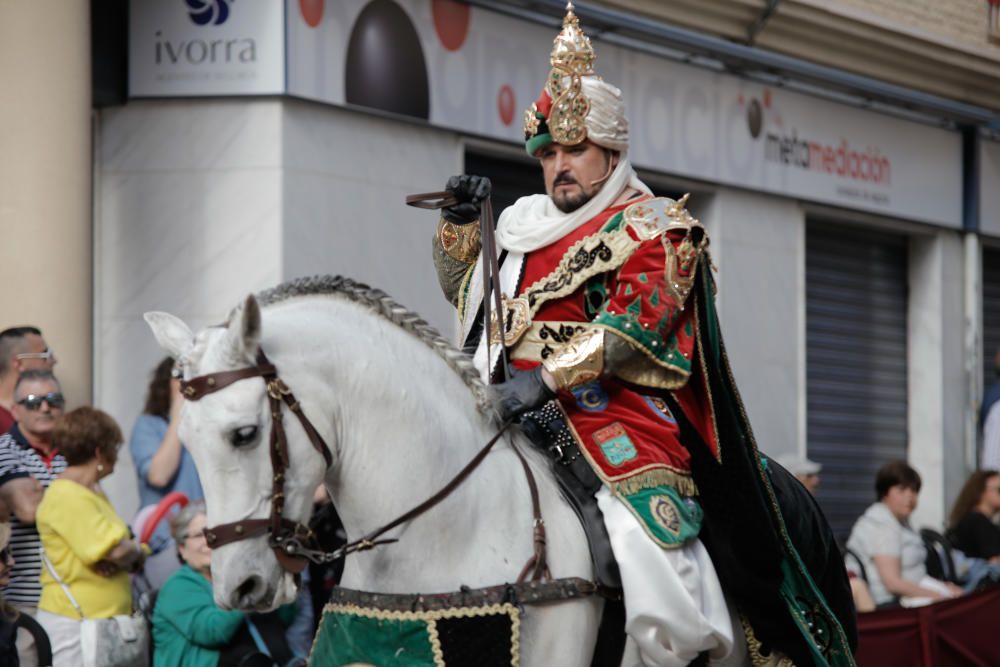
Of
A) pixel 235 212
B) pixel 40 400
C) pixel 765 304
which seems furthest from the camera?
pixel 765 304

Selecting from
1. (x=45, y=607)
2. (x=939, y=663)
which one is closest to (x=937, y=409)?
(x=939, y=663)

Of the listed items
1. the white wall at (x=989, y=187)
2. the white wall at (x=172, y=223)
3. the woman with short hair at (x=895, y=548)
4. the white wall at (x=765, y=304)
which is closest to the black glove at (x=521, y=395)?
the white wall at (x=172, y=223)

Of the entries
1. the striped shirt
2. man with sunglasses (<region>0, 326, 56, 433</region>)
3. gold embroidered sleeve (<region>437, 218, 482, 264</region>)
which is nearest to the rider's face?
gold embroidered sleeve (<region>437, 218, 482, 264</region>)

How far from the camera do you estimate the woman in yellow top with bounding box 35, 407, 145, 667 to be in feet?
24.3

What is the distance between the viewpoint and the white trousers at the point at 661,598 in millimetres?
5082

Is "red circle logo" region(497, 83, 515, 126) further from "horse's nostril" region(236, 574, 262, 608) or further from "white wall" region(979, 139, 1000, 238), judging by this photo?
"horse's nostril" region(236, 574, 262, 608)

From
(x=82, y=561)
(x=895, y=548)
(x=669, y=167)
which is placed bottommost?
(x=895, y=548)

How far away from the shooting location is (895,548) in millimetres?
11633

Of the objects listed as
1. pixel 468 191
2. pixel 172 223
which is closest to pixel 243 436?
pixel 468 191

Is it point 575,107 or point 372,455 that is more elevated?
point 575,107

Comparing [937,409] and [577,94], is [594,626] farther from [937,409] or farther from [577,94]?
[937,409]

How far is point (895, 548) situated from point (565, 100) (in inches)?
268

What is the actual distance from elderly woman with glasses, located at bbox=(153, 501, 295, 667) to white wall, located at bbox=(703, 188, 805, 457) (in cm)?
711

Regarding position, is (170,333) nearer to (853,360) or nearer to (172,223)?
(172,223)
